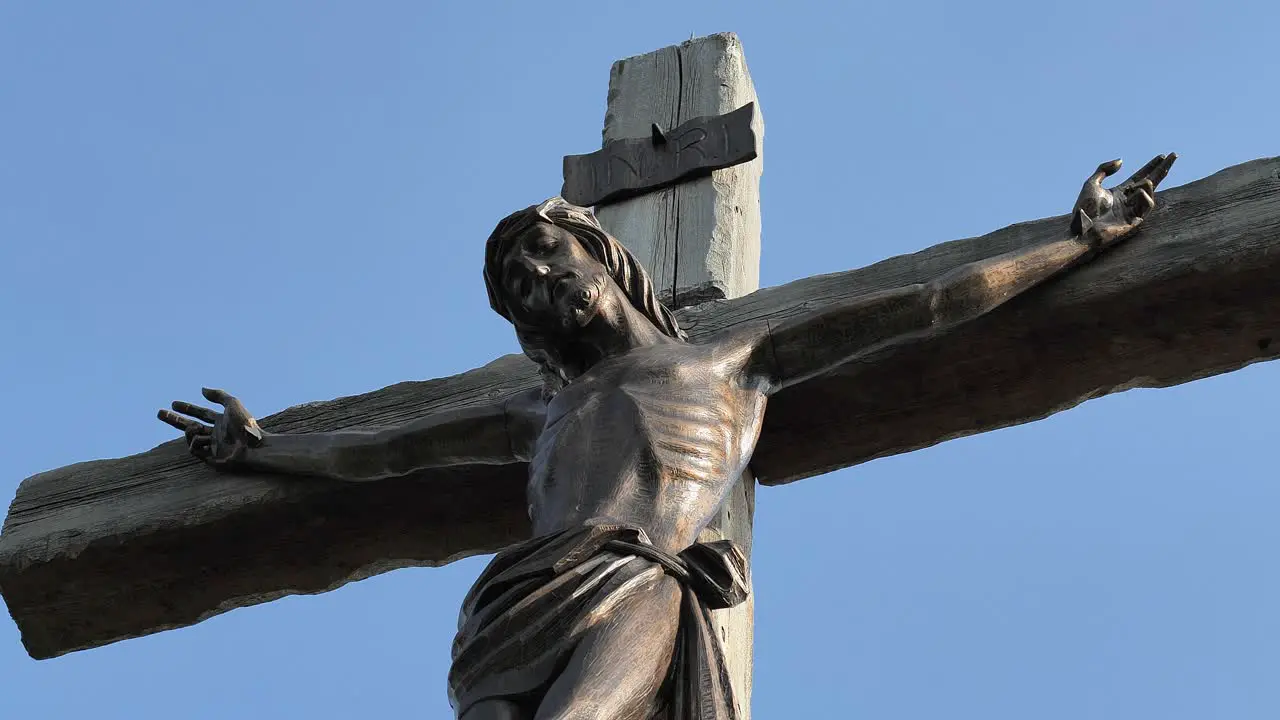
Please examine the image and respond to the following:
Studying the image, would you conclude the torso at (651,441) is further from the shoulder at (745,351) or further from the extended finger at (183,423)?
the extended finger at (183,423)

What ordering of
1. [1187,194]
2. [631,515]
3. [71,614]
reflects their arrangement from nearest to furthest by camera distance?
[631,515]
[1187,194]
[71,614]

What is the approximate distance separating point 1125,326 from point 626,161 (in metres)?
1.48

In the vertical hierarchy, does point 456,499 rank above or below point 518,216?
below

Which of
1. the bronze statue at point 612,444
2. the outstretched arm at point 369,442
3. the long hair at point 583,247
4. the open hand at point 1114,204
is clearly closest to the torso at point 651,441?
the bronze statue at point 612,444

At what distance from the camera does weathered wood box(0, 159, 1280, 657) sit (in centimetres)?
426

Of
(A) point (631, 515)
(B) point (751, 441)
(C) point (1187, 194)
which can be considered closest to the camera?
(A) point (631, 515)

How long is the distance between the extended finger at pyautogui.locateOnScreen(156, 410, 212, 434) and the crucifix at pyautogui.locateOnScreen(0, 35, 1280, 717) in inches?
0.9

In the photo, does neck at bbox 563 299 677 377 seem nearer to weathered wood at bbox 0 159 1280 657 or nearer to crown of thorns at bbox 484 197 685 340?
crown of thorns at bbox 484 197 685 340

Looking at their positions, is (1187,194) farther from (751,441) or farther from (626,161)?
(626,161)

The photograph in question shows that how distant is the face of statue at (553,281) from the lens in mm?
4219

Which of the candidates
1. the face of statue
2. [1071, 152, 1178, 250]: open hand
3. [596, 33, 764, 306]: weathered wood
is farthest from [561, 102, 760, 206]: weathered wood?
[1071, 152, 1178, 250]: open hand

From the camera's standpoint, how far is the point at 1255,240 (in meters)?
4.18

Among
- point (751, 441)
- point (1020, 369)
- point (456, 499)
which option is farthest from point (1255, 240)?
point (456, 499)

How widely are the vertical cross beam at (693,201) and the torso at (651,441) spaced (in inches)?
11.2
